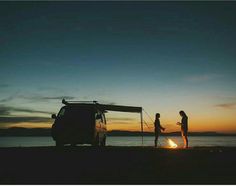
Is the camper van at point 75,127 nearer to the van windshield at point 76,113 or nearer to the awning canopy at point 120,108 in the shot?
the van windshield at point 76,113

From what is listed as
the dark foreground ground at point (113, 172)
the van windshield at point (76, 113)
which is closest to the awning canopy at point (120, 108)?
the van windshield at point (76, 113)

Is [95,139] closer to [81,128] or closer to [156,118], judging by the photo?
[81,128]

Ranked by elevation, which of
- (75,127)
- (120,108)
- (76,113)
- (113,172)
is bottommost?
(113,172)

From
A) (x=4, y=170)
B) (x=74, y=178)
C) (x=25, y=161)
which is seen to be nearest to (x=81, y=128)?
(x=25, y=161)

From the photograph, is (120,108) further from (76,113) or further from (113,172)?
(113,172)

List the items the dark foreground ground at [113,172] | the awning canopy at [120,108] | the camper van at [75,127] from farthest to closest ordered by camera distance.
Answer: the awning canopy at [120,108]
the camper van at [75,127]
the dark foreground ground at [113,172]

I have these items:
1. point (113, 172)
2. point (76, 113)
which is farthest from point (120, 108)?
point (113, 172)

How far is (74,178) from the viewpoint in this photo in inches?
329

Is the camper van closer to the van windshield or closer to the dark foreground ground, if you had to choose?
the van windshield

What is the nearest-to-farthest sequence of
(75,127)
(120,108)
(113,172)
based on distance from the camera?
(113,172), (75,127), (120,108)

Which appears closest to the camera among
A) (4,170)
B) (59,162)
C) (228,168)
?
(4,170)

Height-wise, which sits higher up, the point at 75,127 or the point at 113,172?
the point at 75,127

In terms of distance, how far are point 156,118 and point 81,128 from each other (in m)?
5.54

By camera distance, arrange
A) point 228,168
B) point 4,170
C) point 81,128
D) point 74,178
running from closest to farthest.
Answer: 1. point 74,178
2. point 4,170
3. point 228,168
4. point 81,128
